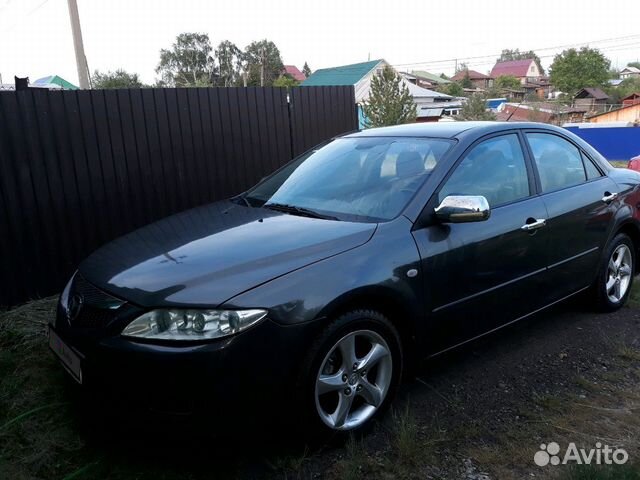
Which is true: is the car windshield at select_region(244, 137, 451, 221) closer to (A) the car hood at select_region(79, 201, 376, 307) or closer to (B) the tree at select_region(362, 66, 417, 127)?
(A) the car hood at select_region(79, 201, 376, 307)

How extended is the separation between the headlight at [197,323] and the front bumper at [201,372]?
0.04 metres

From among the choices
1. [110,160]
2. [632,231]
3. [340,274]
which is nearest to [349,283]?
[340,274]

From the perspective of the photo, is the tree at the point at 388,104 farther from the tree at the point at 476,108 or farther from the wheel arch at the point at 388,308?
the wheel arch at the point at 388,308

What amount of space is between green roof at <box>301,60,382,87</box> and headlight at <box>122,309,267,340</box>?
4160 centimetres

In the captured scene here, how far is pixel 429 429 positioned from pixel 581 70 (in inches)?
3648

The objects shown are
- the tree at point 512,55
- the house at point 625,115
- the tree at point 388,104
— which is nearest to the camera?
the tree at point 388,104

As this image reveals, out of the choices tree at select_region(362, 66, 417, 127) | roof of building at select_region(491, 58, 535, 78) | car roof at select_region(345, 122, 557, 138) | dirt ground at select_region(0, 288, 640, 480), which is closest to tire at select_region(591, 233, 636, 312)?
dirt ground at select_region(0, 288, 640, 480)

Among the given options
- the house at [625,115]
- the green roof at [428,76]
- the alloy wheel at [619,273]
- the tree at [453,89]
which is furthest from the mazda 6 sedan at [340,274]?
the green roof at [428,76]

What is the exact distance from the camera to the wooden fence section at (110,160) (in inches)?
184

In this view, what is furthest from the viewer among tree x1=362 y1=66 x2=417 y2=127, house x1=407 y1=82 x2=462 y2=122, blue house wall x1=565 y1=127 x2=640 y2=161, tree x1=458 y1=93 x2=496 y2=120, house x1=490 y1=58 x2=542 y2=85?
house x1=490 y1=58 x2=542 y2=85

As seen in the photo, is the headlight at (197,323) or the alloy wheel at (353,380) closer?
the headlight at (197,323)

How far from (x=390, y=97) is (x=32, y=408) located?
1581cm

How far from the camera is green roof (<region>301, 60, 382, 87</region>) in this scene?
143 feet

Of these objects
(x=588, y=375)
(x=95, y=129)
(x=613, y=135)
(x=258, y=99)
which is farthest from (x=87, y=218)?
(x=613, y=135)
